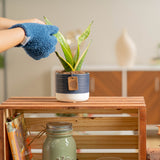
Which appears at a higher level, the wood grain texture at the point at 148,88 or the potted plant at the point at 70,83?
the potted plant at the point at 70,83

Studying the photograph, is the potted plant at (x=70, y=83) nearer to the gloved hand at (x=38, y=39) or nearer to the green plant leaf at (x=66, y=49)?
the green plant leaf at (x=66, y=49)

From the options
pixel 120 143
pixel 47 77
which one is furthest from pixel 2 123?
pixel 47 77

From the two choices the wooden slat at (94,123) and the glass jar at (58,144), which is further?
the wooden slat at (94,123)

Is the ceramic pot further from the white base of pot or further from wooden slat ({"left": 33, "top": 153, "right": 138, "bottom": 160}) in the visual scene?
wooden slat ({"left": 33, "top": 153, "right": 138, "bottom": 160})

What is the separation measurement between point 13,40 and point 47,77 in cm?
405

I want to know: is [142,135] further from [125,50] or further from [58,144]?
[125,50]

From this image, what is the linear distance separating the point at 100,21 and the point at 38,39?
3.97 meters

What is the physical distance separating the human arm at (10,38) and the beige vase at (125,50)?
143 inches

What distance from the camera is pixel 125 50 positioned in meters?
4.92

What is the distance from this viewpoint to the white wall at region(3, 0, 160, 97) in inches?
209

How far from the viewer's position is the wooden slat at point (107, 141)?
1909 millimetres

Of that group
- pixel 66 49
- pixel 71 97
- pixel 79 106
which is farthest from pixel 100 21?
pixel 79 106

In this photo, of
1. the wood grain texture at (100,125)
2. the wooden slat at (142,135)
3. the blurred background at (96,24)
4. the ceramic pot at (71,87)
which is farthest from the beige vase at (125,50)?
the wooden slat at (142,135)

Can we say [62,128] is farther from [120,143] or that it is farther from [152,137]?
[152,137]
